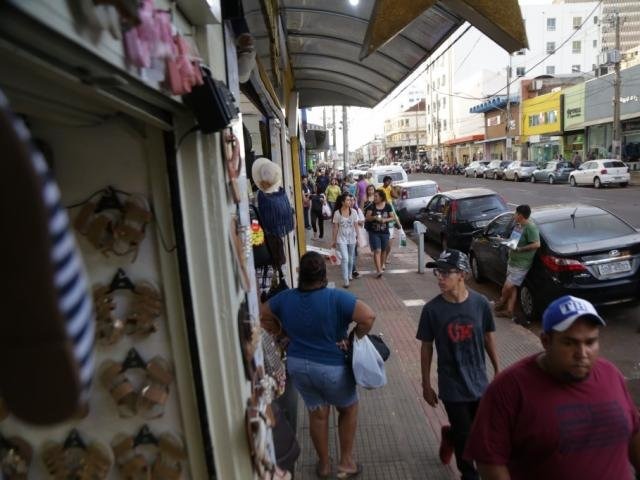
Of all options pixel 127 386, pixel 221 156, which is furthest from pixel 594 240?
pixel 127 386

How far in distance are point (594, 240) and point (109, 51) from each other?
6.83 meters

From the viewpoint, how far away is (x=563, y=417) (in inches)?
81.2

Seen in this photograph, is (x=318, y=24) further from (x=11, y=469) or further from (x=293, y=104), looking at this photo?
(x=11, y=469)

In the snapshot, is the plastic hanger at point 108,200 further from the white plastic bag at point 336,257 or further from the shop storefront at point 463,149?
the shop storefront at point 463,149

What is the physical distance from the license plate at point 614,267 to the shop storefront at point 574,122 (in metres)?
32.6

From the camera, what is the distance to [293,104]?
9078mm

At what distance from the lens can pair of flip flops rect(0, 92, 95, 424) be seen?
22.6 inches

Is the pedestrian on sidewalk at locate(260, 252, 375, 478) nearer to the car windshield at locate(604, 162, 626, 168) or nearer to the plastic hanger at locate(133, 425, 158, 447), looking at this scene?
the plastic hanger at locate(133, 425, 158, 447)

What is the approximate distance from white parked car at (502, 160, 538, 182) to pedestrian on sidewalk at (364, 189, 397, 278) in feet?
93.1

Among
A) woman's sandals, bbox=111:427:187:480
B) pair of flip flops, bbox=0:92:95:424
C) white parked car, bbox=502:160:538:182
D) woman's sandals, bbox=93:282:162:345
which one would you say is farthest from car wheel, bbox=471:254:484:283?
white parked car, bbox=502:160:538:182

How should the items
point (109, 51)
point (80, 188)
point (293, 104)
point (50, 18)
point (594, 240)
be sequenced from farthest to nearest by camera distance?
point (293, 104), point (594, 240), point (80, 188), point (109, 51), point (50, 18)

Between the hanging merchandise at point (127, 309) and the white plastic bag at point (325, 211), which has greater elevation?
the hanging merchandise at point (127, 309)

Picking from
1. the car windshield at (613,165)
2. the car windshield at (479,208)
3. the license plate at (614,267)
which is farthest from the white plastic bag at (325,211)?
the car windshield at (613,165)

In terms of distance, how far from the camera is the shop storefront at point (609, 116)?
30.7 metres
